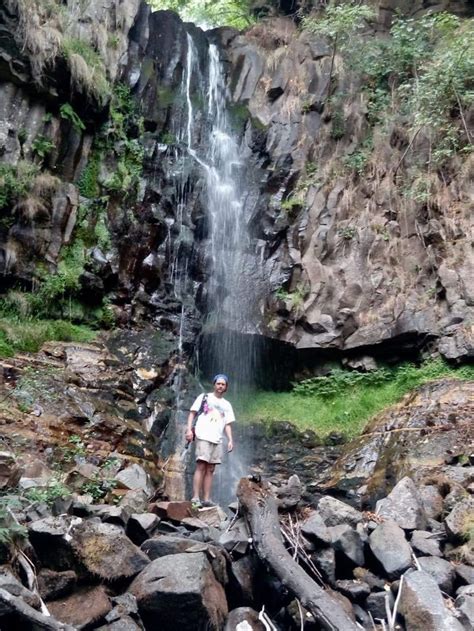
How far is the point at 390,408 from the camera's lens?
1007cm

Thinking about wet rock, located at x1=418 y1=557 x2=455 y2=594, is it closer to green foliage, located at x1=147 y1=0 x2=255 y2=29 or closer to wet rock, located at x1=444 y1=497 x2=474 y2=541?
wet rock, located at x1=444 y1=497 x2=474 y2=541

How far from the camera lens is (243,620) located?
4.04 m

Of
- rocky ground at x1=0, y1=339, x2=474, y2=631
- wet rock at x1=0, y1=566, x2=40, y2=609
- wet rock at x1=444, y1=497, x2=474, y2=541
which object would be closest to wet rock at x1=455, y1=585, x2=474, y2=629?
rocky ground at x1=0, y1=339, x2=474, y2=631

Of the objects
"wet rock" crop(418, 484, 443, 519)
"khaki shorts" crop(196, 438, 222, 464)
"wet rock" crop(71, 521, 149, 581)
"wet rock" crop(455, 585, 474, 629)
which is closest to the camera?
"wet rock" crop(455, 585, 474, 629)

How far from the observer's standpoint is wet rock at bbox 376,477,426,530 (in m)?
5.25

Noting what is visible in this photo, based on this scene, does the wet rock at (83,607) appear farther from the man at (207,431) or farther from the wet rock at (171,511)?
the man at (207,431)

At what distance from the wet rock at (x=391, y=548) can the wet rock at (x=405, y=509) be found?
27 centimetres

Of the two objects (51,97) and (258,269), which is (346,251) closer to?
(258,269)

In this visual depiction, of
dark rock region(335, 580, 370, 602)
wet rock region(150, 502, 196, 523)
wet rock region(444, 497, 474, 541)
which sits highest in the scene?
wet rock region(444, 497, 474, 541)

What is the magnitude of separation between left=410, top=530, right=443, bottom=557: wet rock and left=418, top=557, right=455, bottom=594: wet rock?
0.44ft

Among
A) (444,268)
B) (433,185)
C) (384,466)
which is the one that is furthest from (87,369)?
(433,185)

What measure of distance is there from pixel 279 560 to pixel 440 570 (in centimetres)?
131

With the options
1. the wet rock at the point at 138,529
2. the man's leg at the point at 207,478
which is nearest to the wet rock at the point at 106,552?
the wet rock at the point at 138,529

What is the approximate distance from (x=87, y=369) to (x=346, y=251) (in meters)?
6.00
